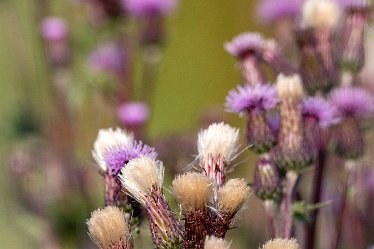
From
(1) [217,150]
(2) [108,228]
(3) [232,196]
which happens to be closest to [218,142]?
(1) [217,150]

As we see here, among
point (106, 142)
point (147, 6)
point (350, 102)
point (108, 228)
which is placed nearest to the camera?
point (108, 228)

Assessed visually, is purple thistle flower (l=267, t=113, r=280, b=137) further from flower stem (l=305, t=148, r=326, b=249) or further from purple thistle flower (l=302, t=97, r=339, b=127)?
flower stem (l=305, t=148, r=326, b=249)

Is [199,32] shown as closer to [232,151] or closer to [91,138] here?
[91,138]

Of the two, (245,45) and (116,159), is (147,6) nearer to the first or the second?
(245,45)

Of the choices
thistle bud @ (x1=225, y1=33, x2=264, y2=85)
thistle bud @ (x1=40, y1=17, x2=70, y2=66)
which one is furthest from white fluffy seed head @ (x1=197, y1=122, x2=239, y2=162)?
thistle bud @ (x1=40, y1=17, x2=70, y2=66)

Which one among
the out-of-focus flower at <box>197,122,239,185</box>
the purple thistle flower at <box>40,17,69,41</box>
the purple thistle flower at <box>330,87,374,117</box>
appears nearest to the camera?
the out-of-focus flower at <box>197,122,239,185</box>
